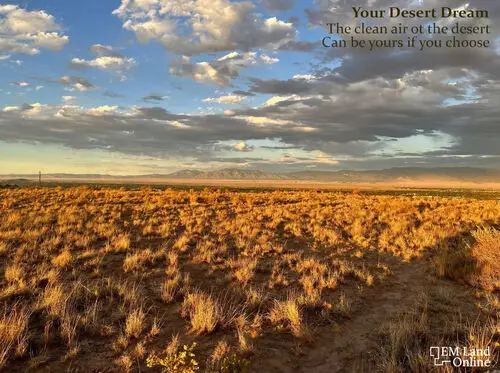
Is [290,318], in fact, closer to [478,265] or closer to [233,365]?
[233,365]

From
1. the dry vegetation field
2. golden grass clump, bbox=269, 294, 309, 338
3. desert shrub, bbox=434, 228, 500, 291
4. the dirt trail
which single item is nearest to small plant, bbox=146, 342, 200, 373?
the dry vegetation field

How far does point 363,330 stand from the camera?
6.98 meters

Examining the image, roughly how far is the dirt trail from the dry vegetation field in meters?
0.03

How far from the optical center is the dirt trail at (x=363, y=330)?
18.6ft

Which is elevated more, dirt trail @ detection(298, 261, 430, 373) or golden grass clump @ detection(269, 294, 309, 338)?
golden grass clump @ detection(269, 294, 309, 338)

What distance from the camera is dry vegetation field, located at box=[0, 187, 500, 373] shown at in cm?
563

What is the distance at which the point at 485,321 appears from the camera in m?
7.31

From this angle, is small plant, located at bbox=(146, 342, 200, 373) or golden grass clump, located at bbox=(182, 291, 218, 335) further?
golden grass clump, located at bbox=(182, 291, 218, 335)

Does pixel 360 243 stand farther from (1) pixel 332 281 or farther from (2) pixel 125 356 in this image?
(2) pixel 125 356

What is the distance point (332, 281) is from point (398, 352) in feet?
12.7

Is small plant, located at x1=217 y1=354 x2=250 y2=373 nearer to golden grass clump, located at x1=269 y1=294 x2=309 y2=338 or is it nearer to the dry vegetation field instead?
the dry vegetation field

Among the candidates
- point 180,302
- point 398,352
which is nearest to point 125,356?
point 180,302

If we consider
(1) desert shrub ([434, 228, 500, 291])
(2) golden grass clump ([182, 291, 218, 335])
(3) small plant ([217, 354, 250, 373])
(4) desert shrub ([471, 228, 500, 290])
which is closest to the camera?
(3) small plant ([217, 354, 250, 373])

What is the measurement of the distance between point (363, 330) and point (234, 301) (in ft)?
9.35
